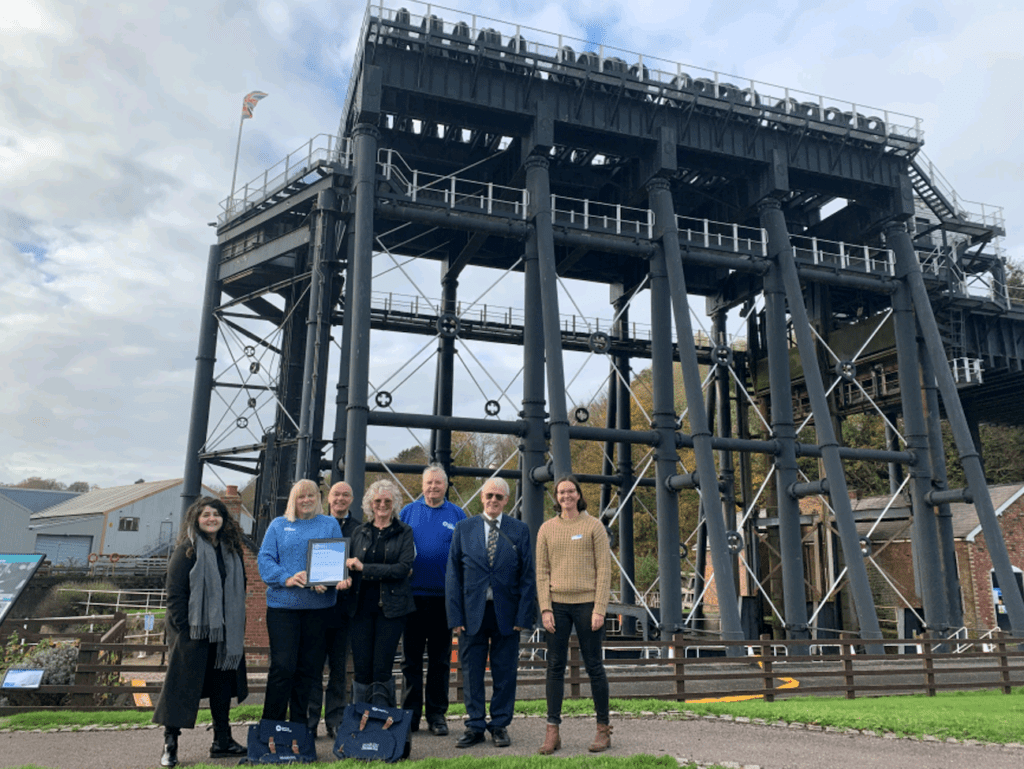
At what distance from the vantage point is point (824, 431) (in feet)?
70.4

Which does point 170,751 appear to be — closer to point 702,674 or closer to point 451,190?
point 702,674

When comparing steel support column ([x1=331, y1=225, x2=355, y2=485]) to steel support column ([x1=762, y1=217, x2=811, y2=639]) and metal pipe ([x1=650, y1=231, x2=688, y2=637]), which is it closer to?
metal pipe ([x1=650, y1=231, x2=688, y2=637])

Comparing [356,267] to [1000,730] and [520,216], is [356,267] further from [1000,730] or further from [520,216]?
[1000,730]

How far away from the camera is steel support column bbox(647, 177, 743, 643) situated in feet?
61.6

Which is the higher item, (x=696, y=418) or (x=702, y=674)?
(x=696, y=418)

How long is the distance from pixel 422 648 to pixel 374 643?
0.57 meters

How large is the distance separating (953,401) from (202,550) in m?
22.0

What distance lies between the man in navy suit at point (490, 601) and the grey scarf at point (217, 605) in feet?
5.44

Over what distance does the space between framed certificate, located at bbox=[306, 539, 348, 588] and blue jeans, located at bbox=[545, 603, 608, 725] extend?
1.76 metres

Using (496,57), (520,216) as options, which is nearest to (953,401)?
(520,216)

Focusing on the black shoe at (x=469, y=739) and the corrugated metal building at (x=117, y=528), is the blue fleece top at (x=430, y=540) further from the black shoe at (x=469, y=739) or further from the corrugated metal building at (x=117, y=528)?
the corrugated metal building at (x=117, y=528)

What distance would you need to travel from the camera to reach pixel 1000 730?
26.4ft

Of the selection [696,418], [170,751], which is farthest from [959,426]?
[170,751]

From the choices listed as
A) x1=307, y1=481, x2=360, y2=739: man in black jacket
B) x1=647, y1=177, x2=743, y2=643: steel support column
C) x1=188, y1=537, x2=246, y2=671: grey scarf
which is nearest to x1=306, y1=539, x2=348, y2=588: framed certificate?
x1=307, y1=481, x2=360, y2=739: man in black jacket
